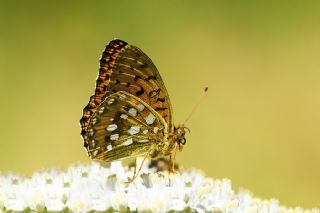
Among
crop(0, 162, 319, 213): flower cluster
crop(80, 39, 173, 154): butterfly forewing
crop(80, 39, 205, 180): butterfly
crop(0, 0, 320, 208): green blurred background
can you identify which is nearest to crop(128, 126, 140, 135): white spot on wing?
crop(80, 39, 205, 180): butterfly

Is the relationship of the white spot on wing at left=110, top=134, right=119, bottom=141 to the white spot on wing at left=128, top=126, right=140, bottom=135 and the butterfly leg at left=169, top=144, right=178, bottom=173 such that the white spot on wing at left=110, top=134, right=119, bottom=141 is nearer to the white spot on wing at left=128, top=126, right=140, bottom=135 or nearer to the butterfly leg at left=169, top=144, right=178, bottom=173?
the white spot on wing at left=128, top=126, right=140, bottom=135

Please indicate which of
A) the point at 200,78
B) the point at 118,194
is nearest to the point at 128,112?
the point at 118,194

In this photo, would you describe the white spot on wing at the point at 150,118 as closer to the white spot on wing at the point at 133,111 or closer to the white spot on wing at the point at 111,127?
the white spot on wing at the point at 133,111

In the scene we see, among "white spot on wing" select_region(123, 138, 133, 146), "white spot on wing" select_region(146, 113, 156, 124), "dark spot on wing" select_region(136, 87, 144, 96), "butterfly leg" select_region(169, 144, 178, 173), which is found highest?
"dark spot on wing" select_region(136, 87, 144, 96)

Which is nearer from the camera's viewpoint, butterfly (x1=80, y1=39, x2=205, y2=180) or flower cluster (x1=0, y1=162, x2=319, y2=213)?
flower cluster (x1=0, y1=162, x2=319, y2=213)

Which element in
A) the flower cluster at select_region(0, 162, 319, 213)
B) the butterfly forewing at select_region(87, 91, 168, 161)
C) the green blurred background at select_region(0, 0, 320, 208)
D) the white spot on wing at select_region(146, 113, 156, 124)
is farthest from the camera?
the green blurred background at select_region(0, 0, 320, 208)

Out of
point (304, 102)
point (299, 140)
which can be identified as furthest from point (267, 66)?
point (299, 140)

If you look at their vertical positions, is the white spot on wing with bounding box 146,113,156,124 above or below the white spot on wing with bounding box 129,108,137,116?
below
